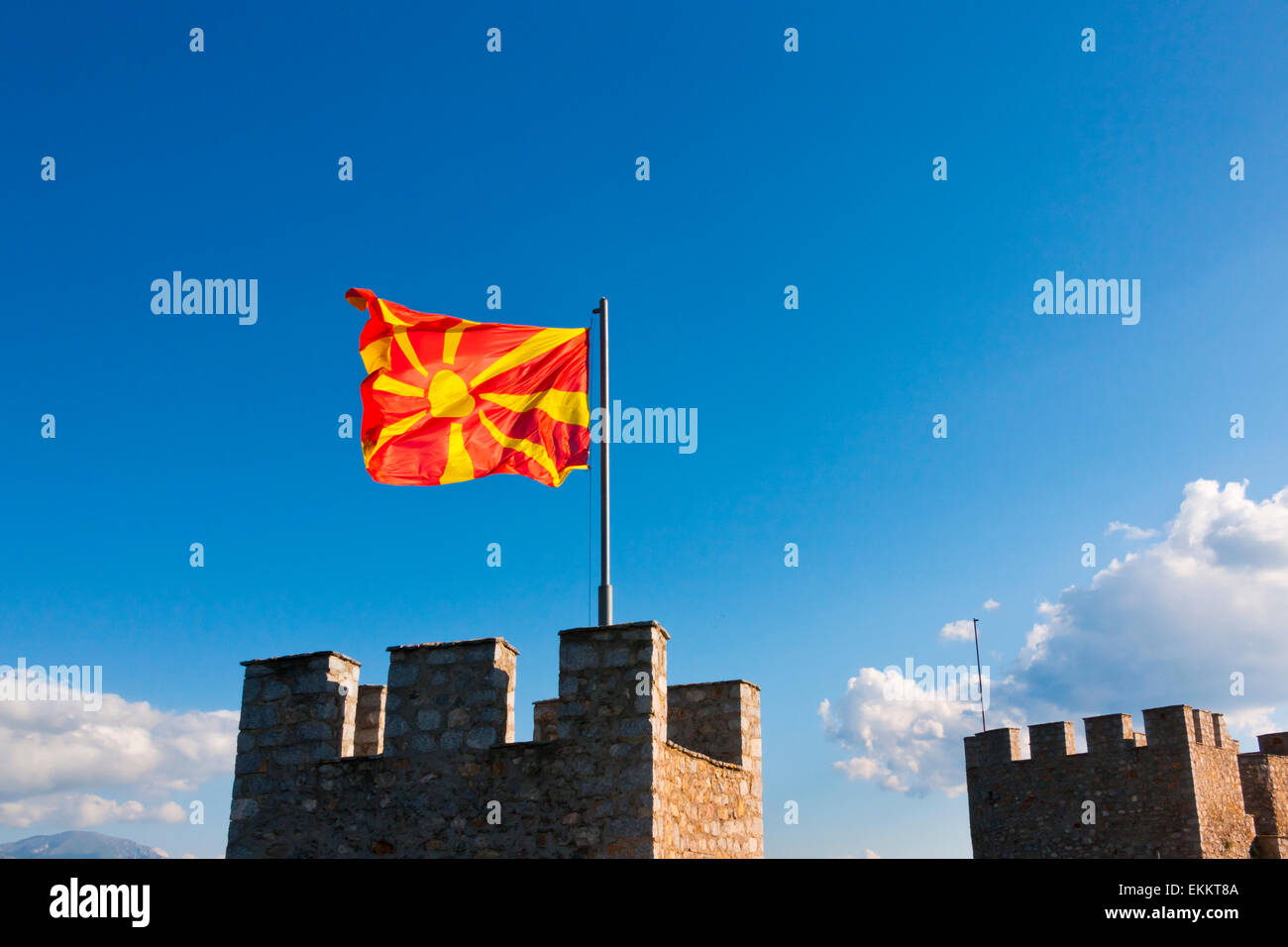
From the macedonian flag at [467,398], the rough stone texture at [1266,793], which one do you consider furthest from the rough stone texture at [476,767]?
the rough stone texture at [1266,793]

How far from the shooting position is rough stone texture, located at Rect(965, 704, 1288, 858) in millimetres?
21984

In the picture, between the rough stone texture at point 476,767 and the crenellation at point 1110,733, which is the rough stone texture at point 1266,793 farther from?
the rough stone texture at point 476,767

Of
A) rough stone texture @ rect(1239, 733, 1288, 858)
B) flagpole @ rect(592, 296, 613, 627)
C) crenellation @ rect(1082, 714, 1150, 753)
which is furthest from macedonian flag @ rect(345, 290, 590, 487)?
rough stone texture @ rect(1239, 733, 1288, 858)

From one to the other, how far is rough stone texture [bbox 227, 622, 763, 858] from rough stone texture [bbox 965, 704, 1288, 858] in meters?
15.2

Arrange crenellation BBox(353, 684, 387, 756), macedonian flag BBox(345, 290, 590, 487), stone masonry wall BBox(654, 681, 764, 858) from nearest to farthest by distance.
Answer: stone masonry wall BBox(654, 681, 764, 858) < macedonian flag BBox(345, 290, 590, 487) < crenellation BBox(353, 684, 387, 756)

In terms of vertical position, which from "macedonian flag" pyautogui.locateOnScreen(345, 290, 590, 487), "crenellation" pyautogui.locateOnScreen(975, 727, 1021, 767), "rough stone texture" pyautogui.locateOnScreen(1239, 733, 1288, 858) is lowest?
"rough stone texture" pyautogui.locateOnScreen(1239, 733, 1288, 858)

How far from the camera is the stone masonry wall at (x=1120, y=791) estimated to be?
21.9 m

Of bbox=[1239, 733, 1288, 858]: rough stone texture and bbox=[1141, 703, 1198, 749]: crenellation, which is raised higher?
bbox=[1141, 703, 1198, 749]: crenellation

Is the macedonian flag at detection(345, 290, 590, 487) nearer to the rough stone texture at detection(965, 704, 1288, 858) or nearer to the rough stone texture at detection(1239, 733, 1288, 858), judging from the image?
the rough stone texture at detection(965, 704, 1288, 858)

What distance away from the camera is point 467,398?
1090 centimetres

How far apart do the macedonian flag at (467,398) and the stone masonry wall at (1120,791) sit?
17.4 m

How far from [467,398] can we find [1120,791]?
18870 mm

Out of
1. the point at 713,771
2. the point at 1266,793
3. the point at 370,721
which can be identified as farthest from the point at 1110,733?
the point at 370,721
